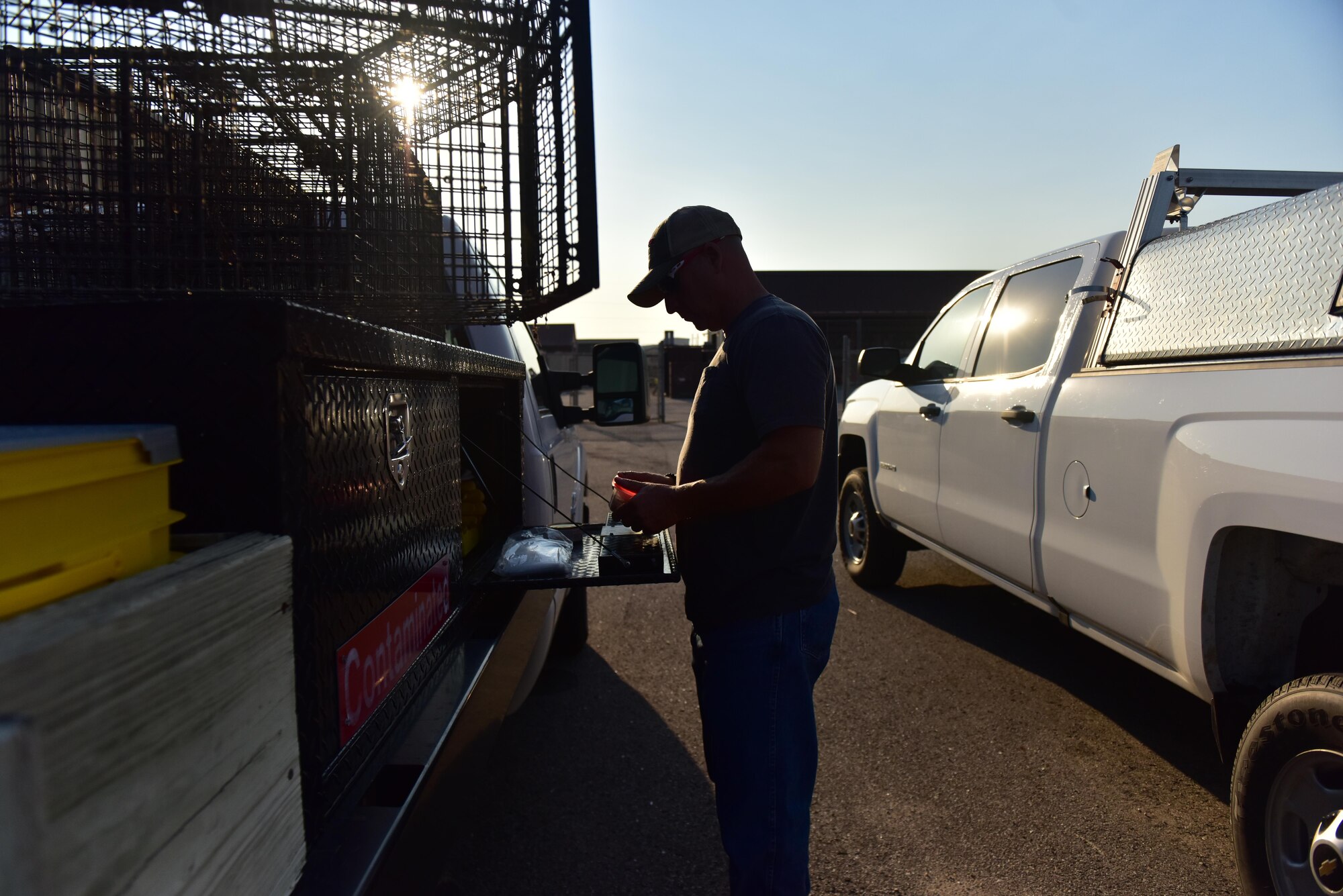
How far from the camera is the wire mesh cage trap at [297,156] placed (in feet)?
7.72

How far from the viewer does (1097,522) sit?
117 inches

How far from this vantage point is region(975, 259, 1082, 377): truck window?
374 centimetres

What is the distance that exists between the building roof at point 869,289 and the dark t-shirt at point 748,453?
29.0 m

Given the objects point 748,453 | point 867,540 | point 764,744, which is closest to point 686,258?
point 748,453

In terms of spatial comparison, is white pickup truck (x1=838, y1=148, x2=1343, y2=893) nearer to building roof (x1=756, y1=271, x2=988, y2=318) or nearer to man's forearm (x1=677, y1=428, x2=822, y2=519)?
man's forearm (x1=677, y1=428, x2=822, y2=519)

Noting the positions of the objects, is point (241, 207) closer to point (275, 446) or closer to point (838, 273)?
point (275, 446)

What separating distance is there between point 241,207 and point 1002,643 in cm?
423

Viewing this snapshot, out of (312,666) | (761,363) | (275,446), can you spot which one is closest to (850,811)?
(761,363)

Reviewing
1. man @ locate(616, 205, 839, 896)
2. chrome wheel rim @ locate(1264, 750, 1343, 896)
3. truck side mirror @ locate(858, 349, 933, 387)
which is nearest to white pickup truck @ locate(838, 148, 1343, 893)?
chrome wheel rim @ locate(1264, 750, 1343, 896)

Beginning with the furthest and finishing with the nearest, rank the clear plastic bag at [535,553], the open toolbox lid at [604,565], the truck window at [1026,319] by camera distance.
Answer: the truck window at [1026,319], the clear plastic bag at [535,553], the open toolbox lid at [604,565]

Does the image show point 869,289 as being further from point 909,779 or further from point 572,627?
Answer: point 909,779

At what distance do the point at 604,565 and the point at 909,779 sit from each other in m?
1.70

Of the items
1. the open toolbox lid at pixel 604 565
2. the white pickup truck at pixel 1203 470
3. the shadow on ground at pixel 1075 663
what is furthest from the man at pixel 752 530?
the shadow on ground at pixel 1075 663

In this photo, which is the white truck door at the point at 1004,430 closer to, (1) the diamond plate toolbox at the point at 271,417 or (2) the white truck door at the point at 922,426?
(2) the white truck door at the point at 922,426
